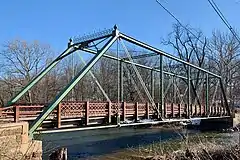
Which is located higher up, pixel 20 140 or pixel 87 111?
pixel 87 111

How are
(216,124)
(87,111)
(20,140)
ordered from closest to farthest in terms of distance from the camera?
(20,140) < (87,111) < (216,124)

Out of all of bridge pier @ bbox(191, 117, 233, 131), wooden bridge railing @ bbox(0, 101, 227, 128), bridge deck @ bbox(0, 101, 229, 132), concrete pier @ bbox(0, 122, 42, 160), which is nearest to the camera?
concrete pier @ bbox(0, 122, 42, 160)

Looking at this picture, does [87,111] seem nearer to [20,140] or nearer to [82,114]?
[82,114]

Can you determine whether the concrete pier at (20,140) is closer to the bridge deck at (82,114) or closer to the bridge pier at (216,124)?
the bridge deck at (82,114)

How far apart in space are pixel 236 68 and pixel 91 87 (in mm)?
28589

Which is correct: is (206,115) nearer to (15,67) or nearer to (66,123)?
(66,123)

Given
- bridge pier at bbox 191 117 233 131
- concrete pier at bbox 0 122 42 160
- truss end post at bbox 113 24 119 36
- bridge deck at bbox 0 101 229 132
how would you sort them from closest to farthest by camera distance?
concrete pier at bbox 0 122 42 160 → bridge deck at bbox 0 101 229 132 → truss end post at bbox 113 24 119 36 → bridge pier at bbox 191 117 233 131

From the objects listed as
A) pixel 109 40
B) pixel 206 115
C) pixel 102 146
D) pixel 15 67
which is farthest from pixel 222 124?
pixel 15 67

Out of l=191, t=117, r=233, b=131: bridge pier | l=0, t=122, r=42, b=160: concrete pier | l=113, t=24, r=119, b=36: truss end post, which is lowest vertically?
l=191, t=117, r=233, b=131: bridge pier

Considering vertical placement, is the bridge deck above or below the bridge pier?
above

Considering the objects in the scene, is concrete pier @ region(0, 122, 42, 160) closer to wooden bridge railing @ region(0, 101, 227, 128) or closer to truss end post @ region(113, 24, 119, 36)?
wooden bridge railing @ region(0, 101, 227, 128)

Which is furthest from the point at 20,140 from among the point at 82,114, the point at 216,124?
the point at 216,124

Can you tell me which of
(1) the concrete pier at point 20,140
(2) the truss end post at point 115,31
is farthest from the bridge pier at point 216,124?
(1) the concrete pier at point 20,140

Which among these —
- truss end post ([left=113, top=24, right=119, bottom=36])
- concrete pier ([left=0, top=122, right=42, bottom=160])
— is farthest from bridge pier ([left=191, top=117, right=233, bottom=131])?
concrete pier ([left=0, top=122, right=42, bottom=160])
